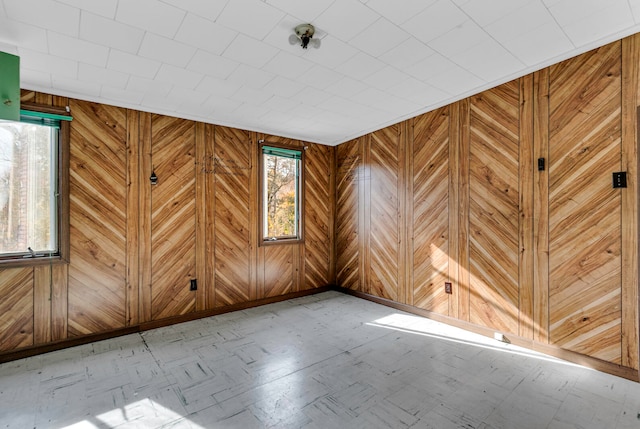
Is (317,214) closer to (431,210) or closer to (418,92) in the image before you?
(431,210)

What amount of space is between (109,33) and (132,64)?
0.43m

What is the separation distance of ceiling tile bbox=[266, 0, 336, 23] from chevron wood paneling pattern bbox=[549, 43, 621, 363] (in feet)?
7.37

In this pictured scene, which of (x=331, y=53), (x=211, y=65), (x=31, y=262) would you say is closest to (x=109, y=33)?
(x=211, y=65)

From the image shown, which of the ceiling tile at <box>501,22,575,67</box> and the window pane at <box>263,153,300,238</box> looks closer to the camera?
the ceiling tile at <box>501,22,575,67</box>

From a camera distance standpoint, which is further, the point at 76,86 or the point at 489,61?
the point at 76,86

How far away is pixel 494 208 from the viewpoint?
3.06 meters

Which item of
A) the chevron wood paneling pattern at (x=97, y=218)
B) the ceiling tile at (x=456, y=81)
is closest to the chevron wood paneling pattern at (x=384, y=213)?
the ceiling tile at (x=456, y=81)

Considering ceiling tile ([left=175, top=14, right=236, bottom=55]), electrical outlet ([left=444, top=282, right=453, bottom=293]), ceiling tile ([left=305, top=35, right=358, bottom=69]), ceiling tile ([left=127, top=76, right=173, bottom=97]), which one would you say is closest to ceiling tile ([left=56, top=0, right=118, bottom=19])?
ceiling tile ([left=175, top=14, right=236, bottom=55])

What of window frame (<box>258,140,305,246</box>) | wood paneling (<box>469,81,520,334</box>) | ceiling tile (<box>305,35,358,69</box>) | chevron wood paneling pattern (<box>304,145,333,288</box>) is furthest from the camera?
chevron wood paneling pattern (<box>304,145,333,288</box>)

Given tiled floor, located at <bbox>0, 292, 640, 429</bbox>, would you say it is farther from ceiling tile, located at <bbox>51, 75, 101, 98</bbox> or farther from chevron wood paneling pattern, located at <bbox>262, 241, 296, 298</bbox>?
ceiling tile, located at <bbox>51, 75, 101, 98</bbox>

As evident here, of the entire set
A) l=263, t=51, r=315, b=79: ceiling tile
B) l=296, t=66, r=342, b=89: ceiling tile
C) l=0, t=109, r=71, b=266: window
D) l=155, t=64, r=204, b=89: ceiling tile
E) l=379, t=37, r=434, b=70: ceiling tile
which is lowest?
l=0, t=109, r=71, b=266: window

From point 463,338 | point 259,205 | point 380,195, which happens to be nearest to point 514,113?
point 380,195

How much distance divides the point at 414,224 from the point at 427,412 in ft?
7.51

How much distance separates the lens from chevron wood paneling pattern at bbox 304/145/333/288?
16.0 ft
